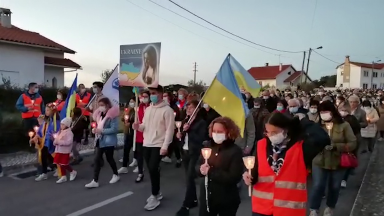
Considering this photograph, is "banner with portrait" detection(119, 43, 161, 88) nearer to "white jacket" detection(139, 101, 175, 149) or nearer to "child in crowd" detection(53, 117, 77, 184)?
"white jacket" detection(139, 101, 175, 149)

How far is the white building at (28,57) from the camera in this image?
22.8 metres

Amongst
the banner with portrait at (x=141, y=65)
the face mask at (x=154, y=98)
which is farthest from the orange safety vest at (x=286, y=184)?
the banner with portrait at (x=141, y=65)

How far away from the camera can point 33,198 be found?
6.42 metres

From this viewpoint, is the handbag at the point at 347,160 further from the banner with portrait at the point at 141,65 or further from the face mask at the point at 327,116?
the banner with portrait at the point at 141,65

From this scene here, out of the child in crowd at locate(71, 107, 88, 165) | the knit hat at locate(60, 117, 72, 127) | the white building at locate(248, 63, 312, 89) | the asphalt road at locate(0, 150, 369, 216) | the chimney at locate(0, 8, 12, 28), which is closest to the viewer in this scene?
the asphalt road at locate(0, 150, 369, 216)

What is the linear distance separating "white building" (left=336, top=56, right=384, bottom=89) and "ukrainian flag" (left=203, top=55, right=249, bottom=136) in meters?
81.5

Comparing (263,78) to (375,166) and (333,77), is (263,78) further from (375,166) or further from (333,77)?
(375,166)

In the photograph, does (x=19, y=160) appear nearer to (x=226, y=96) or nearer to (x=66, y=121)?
(x=66, y=121)

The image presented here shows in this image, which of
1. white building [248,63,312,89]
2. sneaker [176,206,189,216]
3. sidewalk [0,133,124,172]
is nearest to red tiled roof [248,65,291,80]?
white building [248,63,312,89]

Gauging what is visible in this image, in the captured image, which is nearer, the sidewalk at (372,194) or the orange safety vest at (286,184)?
the orange safety vest at (286,184)

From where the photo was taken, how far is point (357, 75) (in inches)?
3263

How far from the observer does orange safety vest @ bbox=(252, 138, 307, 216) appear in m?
3.14

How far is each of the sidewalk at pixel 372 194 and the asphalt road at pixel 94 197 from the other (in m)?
0.28

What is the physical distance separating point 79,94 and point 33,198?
472 centimetres
